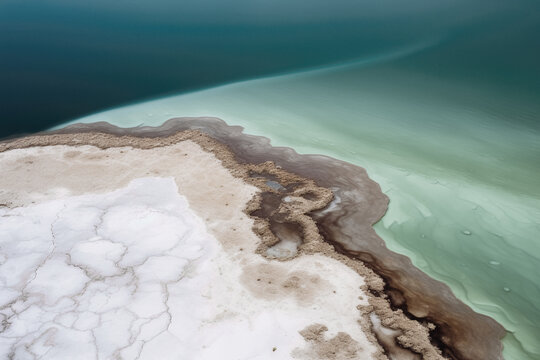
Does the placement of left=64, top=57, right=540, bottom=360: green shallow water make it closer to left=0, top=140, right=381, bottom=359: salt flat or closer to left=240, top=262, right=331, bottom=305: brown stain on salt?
left=240, top=262, right=331, bottom=305: brown stain on salt

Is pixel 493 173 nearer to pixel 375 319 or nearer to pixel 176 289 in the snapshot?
pixel 375 319

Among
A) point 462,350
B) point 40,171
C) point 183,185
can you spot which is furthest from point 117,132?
point 462,350

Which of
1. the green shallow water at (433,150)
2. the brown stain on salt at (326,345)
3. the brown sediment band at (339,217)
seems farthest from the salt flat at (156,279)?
the green shallow water at (433,150)

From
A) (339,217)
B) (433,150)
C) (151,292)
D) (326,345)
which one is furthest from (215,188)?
(433,150)

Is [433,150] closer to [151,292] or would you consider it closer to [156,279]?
[156,279]

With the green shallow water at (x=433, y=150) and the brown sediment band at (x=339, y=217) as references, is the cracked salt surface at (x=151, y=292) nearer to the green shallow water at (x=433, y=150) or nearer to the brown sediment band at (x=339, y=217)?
the brown sediment band at (x=339, y=217)
